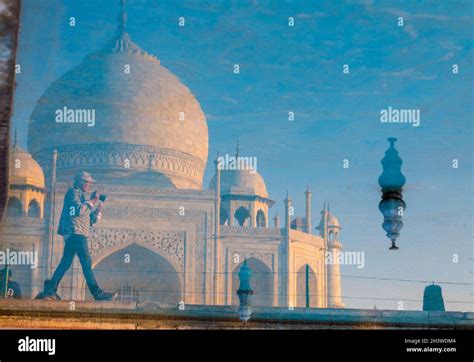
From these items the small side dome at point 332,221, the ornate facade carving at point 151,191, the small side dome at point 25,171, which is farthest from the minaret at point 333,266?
the small side dome at point 25,171

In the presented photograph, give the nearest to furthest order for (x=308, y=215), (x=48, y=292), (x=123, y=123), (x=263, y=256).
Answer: (x=48, y=292)
(x=263, y=256)
(x=123, y=123)
(x=308, y=215)

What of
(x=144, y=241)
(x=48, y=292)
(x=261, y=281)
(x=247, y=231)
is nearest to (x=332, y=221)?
(x=261, y=281)

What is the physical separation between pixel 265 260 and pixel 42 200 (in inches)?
169

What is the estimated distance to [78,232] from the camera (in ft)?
43.4

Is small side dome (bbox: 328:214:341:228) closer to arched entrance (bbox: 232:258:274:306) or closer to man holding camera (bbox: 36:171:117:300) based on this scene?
arched entrance (bbox: 232:258:274:306)

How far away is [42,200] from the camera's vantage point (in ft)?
51.3

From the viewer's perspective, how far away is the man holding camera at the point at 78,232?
41.7 feet

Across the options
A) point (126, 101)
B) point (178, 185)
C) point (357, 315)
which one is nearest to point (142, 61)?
point (126, 101)

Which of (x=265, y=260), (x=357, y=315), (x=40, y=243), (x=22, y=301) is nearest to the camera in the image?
(x=22, y=301)

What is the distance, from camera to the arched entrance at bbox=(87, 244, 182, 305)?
15180 millimetres

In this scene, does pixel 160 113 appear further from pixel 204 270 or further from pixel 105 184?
pixel 204 270

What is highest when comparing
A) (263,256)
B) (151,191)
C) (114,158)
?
(114,158)

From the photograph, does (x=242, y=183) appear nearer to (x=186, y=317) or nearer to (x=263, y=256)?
(x=263, y=256)

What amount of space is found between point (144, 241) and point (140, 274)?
0.83 metres
